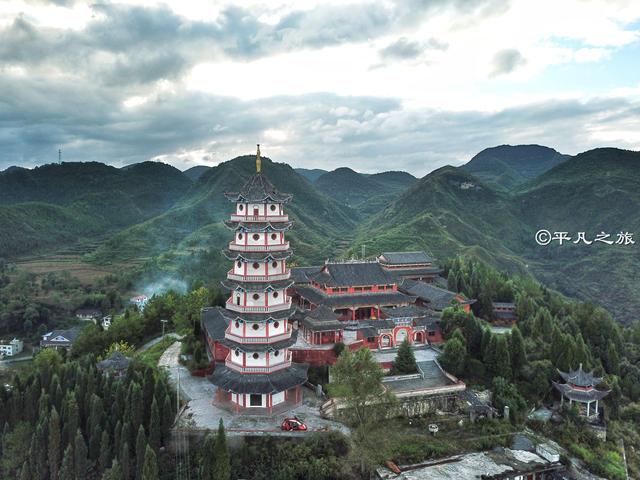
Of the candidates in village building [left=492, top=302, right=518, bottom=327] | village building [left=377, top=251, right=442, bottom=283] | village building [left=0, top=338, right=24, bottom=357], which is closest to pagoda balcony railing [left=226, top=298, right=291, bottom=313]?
village building [left=377, top=251, right=442, bottom=283]

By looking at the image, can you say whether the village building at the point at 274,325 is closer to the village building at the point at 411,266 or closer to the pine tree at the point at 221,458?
the pine tree at the point at 221,458

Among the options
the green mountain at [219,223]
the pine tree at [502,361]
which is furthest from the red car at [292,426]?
the green mountain at [219,223]

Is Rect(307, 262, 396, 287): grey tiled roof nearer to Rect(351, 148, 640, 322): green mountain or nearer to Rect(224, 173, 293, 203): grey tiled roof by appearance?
Rect(224, 173, 293, 203): grey tiled roof

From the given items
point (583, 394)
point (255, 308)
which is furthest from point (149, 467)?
point (583, 394)

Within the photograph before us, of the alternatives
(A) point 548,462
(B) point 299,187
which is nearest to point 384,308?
(A) point 548,462

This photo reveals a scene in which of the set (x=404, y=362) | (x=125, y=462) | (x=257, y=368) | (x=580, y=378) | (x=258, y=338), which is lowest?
(x=125, y=462)

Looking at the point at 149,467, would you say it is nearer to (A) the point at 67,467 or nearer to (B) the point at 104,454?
(B) the point at 104,454
